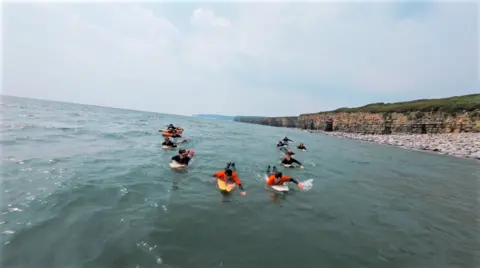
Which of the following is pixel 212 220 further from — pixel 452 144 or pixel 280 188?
pixel 452 144

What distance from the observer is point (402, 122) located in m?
47.2

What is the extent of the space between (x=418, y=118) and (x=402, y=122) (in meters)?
3.58

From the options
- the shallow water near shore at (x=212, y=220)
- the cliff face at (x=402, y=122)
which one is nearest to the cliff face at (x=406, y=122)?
the cliff face at (x=402, y=122)

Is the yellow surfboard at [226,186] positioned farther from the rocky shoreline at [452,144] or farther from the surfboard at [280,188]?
the rocky shoreline at [452,144]

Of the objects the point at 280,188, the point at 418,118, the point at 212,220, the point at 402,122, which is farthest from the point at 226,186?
the point at 402,122

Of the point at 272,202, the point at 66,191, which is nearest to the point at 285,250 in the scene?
the point at 272,202

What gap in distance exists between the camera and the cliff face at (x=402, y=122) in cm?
3612

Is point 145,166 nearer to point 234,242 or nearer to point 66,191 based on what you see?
point 66,191

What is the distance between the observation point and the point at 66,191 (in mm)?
9586

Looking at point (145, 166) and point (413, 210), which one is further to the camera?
point (145, 166)

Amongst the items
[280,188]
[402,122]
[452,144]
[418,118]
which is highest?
[418,118]

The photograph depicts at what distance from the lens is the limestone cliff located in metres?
36.4

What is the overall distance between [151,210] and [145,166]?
22.4ft

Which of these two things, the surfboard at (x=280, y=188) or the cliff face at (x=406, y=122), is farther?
the cliff face at (x=406, y=122)
